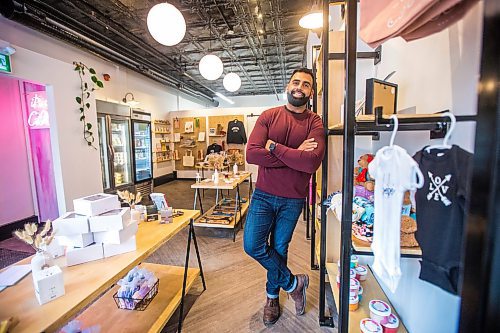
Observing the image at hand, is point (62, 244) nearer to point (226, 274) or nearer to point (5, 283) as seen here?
point (5, 283)

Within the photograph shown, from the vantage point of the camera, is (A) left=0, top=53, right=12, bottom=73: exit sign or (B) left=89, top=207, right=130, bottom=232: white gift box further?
(A) left=0, top=53, right=12, bottom=73: exit sign

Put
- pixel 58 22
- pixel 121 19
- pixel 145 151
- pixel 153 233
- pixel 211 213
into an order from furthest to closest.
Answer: pixel 145 151
pixel 121 19
pixel 211 213
pixel 58 22
pixel 153 233

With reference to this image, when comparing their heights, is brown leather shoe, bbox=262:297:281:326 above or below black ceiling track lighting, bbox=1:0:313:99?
below

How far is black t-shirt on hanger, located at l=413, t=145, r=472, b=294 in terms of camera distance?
76cm

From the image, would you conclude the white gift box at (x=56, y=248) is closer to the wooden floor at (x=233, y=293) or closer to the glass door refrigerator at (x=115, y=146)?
the wooden floor at (x=233, y=293)

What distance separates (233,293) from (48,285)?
158 cm

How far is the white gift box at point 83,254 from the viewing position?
4.22 ft

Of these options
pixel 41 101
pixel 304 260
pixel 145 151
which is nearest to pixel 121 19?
pixel 41 101

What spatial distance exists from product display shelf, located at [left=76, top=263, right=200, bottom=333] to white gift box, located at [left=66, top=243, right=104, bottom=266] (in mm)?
647

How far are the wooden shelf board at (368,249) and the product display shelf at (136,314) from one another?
1.37 meters

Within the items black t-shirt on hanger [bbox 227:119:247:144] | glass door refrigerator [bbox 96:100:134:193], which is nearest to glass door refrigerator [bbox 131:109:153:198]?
glass door refrigerator [bbox 96:100:134:193]

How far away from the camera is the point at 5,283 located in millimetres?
1147

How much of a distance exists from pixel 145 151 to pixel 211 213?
13.0 ft

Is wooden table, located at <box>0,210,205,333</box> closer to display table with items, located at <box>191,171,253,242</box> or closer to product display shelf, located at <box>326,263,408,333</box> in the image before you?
product display shelf, located at <box>326,263,408,333</box>
